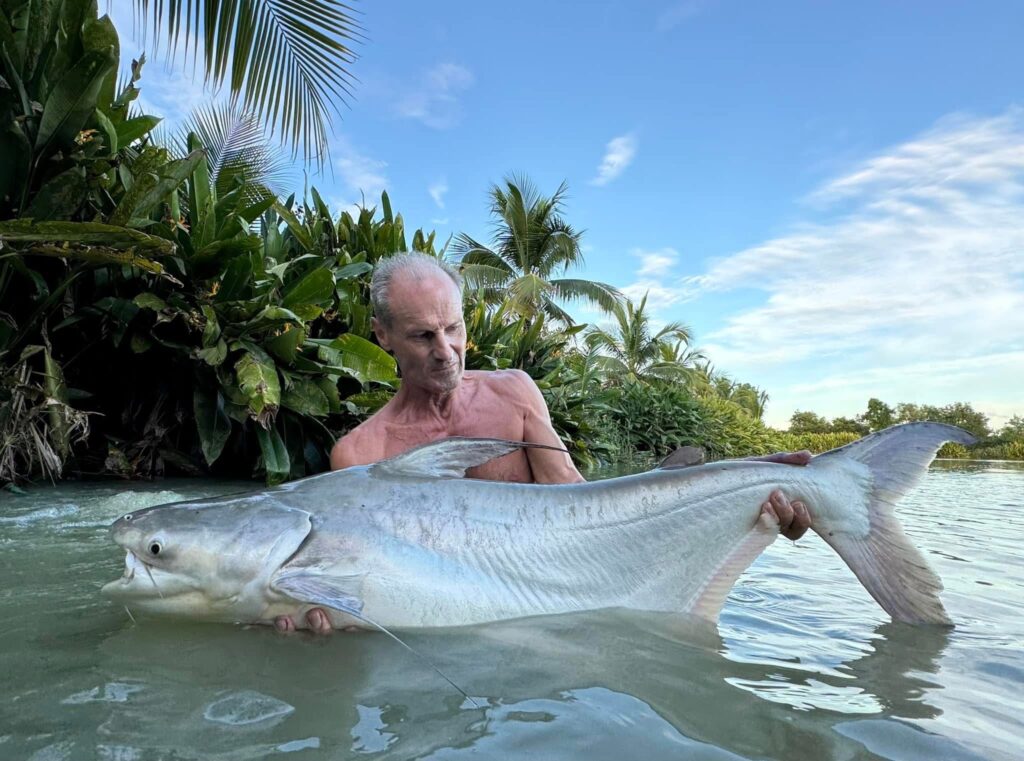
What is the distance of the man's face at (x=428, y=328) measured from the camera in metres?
2.79

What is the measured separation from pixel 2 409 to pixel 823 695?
15.4ft

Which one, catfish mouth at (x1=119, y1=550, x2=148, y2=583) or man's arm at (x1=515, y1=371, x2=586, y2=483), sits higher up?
man's arm at (x1=515, y1=371, x2=586, y2=483)

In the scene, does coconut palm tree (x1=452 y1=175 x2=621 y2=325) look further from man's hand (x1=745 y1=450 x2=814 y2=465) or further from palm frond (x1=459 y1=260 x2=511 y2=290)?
man's hand (x1=745 y1=450 x2=814 y2=465)

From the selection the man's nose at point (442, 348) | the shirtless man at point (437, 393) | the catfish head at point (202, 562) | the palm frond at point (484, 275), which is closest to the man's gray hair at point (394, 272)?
the shirtless man at point (437, 393)

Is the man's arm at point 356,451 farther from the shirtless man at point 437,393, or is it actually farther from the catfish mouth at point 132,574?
the catfish mouth at point 132,574

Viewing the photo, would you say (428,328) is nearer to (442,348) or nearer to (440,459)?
(442,348)

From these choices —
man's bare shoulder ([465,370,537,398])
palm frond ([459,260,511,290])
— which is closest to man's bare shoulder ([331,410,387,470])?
man's bare shoulder ([465,370,537,398])

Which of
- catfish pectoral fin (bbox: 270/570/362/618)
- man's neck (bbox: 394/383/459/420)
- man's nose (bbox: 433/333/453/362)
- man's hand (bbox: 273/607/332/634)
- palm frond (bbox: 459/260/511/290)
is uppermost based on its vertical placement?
palm frond (bbox: 459/260/511/290)

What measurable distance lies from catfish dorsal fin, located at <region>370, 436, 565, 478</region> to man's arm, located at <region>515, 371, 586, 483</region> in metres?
0.69

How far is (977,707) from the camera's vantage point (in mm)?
1569

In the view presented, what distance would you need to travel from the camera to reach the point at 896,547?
6.98 ft

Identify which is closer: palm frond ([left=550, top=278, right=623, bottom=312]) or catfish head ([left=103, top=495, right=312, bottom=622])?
catfish head ([left=103, top=495, right=312, bottom=622])

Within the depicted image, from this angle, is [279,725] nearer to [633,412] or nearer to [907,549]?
[907,549]

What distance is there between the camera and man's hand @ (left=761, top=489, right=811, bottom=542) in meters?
2.19
